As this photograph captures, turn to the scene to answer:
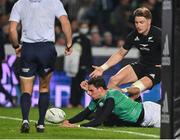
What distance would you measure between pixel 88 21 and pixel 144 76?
398 inches

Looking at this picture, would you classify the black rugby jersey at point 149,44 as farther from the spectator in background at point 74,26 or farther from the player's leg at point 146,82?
the spectator in background at point 74,26

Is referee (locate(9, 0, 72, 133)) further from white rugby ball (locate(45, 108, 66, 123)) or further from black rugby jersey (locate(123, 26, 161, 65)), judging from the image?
black rugby jersey (locate(123, 26, 161, 65))

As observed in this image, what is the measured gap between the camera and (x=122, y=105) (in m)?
14.3

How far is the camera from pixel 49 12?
13.5m

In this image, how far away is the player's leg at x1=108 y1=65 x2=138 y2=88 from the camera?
15586 millimetres

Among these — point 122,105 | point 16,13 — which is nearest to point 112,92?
point 122,105

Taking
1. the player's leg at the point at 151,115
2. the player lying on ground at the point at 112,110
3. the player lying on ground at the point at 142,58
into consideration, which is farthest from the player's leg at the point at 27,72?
the player's leg at the point at 151,115

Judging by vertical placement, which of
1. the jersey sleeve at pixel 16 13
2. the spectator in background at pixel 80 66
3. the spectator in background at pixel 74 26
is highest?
the jersey sleeve at pixel 16 13

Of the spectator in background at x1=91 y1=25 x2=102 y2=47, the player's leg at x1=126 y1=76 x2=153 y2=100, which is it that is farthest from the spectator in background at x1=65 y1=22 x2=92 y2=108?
the player's leg at x1=126 y1=76 x2=153 y2=100

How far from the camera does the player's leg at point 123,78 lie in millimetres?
15586

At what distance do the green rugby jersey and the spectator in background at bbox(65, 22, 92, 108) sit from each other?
8121mm

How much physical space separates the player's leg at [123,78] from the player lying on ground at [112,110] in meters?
1.00

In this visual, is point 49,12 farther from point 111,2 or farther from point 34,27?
point 111,2

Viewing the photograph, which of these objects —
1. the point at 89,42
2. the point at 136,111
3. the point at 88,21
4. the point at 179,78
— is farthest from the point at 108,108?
the point at 88,21
